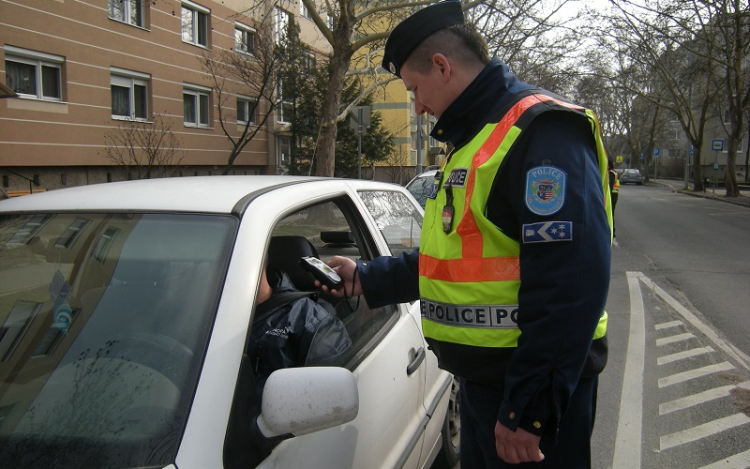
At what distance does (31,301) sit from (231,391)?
869 millimetres

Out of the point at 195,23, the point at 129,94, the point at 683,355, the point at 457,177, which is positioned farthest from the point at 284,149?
the point at 457,177

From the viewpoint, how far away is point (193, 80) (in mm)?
19406

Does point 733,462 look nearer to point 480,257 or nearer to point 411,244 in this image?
point 411,244

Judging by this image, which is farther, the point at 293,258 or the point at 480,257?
the point at 293,258

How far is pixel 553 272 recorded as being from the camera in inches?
57.0

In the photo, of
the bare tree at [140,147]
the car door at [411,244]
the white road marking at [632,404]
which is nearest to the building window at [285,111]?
the bare tree at [140,147]

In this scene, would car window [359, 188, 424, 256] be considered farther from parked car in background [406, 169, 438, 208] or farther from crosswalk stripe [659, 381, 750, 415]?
parked car in background [406, 169, 438, 208]

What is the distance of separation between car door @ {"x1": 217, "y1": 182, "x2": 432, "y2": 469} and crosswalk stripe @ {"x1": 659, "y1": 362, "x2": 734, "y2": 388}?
288cm

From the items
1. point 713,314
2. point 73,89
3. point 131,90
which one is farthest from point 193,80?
point 713,314

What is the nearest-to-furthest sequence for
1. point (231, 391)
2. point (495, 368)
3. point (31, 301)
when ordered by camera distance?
point (231, 391)
point (495, 368)
point (31, 301)

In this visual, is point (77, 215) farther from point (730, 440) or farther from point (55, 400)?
point (730, 440)

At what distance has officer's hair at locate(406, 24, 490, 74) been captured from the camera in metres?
1.78

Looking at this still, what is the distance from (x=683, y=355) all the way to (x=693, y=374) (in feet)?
1.64

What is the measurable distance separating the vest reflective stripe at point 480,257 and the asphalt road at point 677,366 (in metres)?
2.27
